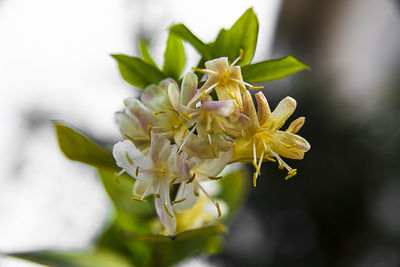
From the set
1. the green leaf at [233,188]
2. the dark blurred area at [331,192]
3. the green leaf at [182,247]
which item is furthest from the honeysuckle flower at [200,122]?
the dark blurred area at [331,192]

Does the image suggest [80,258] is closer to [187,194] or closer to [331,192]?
[187,194]

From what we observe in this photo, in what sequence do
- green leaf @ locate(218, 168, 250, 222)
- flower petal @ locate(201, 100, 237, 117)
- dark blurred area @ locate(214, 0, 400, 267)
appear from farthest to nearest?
dark blurred area @ locate(214, 0, 400, 267), green leaf @ locate(218, 168, 250, 222), flower petal @ locate(201, 100, 237, 117)

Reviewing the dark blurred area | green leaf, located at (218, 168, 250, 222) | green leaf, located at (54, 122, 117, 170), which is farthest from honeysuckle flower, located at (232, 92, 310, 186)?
the dark blurred area

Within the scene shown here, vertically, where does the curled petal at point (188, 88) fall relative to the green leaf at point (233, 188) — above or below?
above

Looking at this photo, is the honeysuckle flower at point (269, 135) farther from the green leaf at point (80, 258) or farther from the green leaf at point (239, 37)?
the green leaf at point (80, 258)

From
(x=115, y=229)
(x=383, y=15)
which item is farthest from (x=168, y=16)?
(x=383, y=15)

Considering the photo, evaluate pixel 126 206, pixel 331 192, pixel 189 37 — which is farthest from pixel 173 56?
pixel 331 192

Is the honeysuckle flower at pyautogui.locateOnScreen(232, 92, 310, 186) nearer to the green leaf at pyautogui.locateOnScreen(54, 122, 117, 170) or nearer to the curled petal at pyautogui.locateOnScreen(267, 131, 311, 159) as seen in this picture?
the curled petal at pyautogui.locateOnScreen(267, 131, 311, 159)
